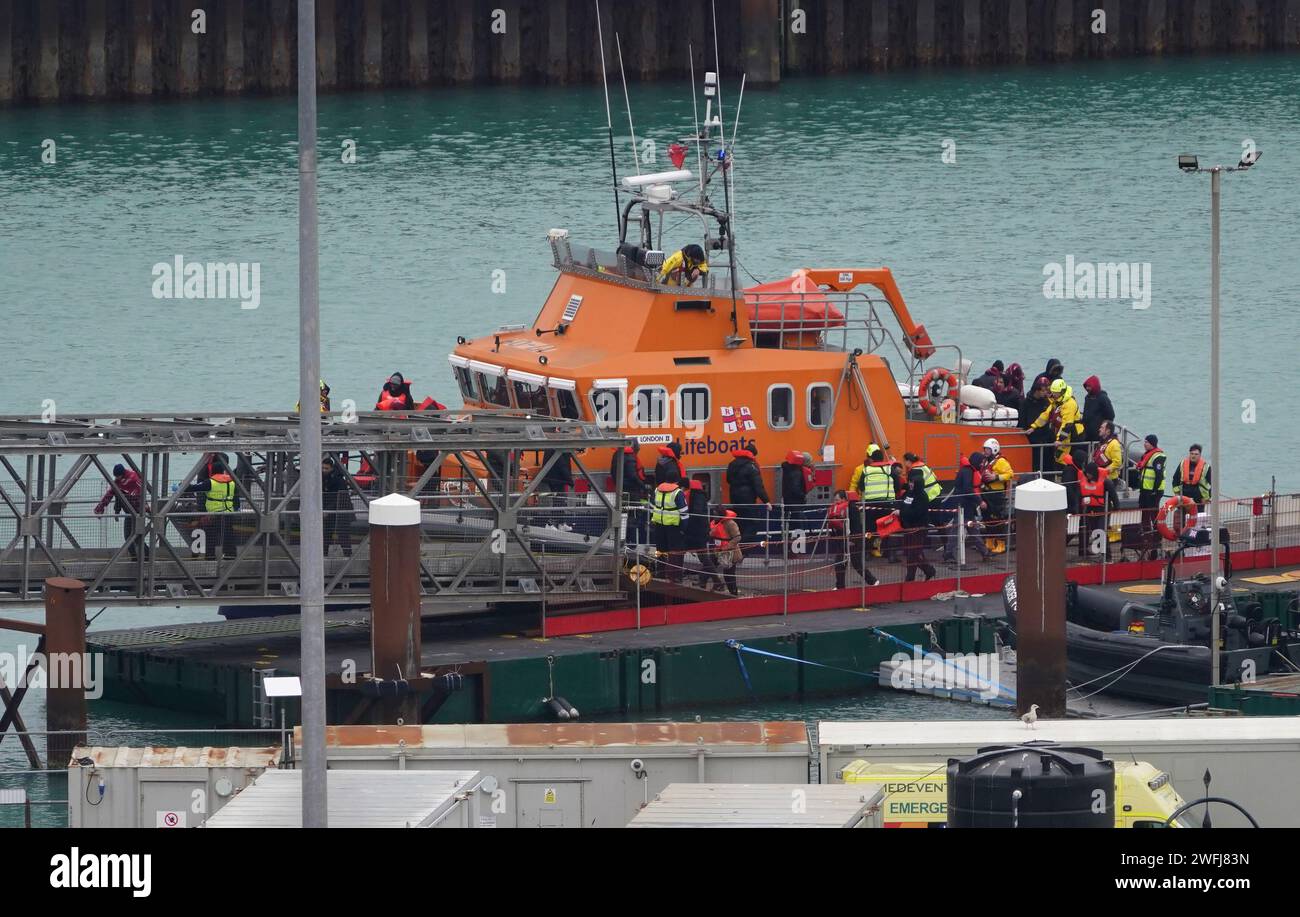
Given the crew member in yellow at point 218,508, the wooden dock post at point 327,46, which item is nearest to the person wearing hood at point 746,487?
the crew member in yellow at point 218,508

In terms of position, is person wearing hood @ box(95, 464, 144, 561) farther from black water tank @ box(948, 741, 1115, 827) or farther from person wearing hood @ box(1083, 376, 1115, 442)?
person wearing hood @ box(1083, 376, 1115, 442)

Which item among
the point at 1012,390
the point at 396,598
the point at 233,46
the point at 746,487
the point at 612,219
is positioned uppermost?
the point at 233,46

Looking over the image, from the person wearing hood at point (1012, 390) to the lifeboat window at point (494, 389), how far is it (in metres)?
5.79

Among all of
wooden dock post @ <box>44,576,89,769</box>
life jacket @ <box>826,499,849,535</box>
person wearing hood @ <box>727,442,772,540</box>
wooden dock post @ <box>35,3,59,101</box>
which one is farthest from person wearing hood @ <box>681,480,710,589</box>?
wooden dock post @ <box>35,3,59,101</box>

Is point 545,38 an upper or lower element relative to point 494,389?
upper

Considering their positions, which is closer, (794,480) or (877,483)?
(877,483)

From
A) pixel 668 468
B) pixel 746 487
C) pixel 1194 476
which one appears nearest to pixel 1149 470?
pixel 1194 476

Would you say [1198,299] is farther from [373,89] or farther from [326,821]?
[326,821]

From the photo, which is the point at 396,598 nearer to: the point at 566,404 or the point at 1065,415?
the point at 566,404

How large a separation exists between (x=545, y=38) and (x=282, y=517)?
136 ft

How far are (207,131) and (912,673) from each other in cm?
3926

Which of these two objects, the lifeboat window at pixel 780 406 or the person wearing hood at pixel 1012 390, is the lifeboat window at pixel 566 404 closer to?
the lifeboat window at pixel 780 406

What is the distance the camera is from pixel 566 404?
26.7 m

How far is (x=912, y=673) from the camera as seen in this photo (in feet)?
84.5
